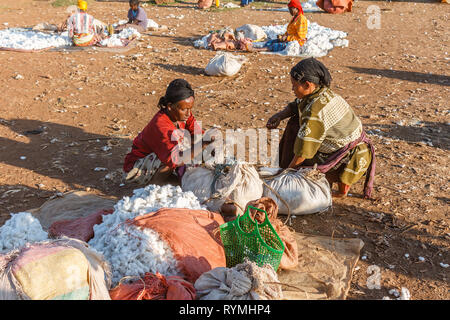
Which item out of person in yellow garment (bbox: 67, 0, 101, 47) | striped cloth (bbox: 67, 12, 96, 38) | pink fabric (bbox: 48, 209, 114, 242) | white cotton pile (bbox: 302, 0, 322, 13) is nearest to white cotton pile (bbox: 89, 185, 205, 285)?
pink fabric (bbox: 48, 209, 114, 242)

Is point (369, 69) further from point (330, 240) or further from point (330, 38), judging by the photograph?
point (330, 240)

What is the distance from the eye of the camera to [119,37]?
875cm

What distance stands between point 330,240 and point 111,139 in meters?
2.99

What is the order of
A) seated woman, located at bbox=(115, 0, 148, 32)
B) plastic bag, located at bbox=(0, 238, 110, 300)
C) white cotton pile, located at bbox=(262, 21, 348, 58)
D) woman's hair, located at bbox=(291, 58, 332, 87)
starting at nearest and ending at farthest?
plastic bag, located at bbox=(0, 238, 110, 300)
woman's hair, located at bbox=(291, 58, 332, 87)
white cotton pile, located at bbox=(262, 21, 348, 58)
seated woman, located at bbox=(115, 0, 148, 32)

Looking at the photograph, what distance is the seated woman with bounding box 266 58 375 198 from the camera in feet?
11.3

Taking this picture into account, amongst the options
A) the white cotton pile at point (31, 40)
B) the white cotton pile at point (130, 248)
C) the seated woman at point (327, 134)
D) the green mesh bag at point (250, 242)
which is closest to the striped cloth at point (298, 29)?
the white cotton pile at point (31, 40)

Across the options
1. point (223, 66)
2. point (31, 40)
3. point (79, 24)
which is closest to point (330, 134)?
point (223, 66)

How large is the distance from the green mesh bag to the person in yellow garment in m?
6.80

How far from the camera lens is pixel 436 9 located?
1208 centimetres

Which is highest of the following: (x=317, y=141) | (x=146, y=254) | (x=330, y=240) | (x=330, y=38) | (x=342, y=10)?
(x=342, y=10)

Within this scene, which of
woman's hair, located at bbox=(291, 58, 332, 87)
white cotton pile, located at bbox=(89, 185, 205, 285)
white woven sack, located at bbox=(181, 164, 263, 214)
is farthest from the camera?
woman's hair, located at bbox=(291, 58, 332, 87)

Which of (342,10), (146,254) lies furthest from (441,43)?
(146,254)

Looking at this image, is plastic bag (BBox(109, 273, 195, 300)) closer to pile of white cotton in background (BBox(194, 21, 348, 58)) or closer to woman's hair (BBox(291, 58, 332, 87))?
woman's hair (BBox(291, 58, 332, 87))

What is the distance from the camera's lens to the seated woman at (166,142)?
11.9 feet
